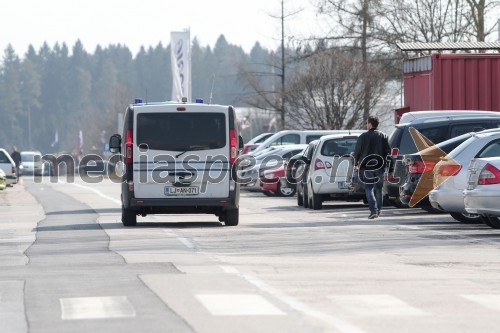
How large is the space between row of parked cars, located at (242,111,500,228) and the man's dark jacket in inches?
15.3

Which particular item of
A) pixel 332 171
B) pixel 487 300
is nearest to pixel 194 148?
pixel 332 171

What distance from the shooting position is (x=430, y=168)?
74.5 ft

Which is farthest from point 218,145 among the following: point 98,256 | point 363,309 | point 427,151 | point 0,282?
point 363,309

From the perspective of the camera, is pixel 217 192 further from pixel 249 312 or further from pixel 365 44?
pixel 365 44

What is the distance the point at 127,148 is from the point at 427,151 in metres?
4.90

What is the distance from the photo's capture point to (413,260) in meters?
14.9

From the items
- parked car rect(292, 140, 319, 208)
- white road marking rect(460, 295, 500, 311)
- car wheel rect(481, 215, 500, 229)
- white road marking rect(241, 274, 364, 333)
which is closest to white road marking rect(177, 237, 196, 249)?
white road marking rect(241, 274, 364, 333)

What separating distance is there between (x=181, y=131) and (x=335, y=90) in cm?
3260

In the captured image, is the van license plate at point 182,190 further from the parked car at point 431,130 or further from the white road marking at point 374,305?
the white road marking at point 374,305

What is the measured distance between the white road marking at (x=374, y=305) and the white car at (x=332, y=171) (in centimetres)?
1698

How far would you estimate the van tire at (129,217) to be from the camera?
72.6ft

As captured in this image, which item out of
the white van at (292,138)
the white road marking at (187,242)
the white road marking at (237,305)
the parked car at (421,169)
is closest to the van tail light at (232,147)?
the parked car at (421,169)

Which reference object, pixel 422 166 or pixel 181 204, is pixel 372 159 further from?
pixel 181 204

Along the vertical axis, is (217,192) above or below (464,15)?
below
